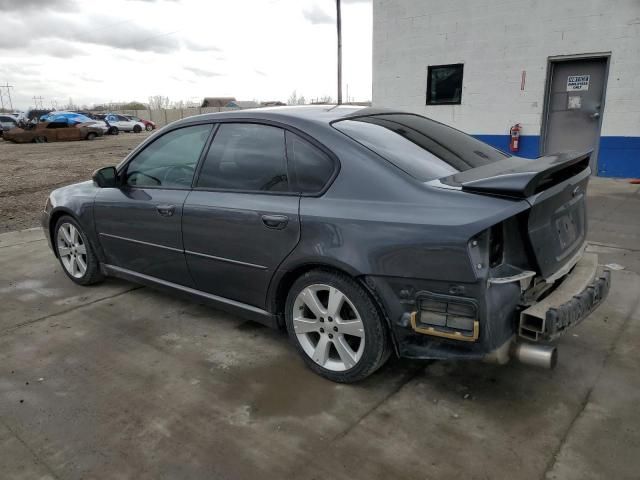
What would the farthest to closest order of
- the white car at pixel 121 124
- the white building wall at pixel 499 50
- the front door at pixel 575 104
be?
the white car at pixel 121 124, the front door at pixel 575 104, the white building wall at pixel 499 50

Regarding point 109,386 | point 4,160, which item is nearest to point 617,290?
point 109,386

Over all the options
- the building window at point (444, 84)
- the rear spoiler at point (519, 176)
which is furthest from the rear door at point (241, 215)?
the building window at point (444, 84)

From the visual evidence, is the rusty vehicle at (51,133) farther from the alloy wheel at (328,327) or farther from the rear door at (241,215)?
the alloy wheel at (328,327)

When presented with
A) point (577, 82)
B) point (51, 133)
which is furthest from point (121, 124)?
point (577, 82)

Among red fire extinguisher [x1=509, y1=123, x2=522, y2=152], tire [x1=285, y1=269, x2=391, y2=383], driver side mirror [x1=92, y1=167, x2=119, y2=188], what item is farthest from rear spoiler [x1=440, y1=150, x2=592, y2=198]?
red fire extinguisher [x1=509, y1=123, x2=522, y2=152]

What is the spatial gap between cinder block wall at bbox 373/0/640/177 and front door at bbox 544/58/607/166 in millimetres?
191

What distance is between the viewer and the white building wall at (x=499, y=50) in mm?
8961

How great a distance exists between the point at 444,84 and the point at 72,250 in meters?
8.81

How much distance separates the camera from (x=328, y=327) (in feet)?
9.52

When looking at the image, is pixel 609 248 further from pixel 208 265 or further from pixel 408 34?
pixel 408 34

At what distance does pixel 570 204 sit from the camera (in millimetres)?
2918

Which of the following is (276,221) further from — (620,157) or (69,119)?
(69,119)

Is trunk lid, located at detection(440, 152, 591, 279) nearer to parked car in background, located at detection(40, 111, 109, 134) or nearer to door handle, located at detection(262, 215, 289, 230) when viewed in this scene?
door handle, located at detection(262, 215, 289, 230)

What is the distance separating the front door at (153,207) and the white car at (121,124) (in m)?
35.0
